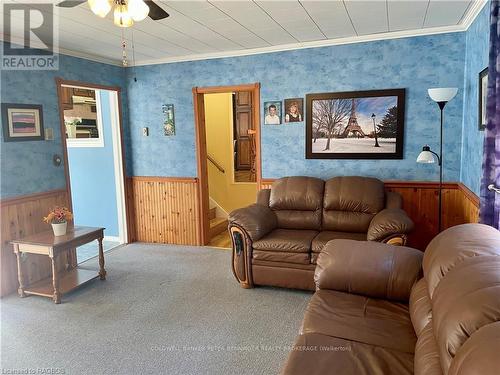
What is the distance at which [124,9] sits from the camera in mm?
2139

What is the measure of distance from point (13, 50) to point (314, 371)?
396 cm

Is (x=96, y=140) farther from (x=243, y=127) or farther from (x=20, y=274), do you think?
(x=243, y=127)

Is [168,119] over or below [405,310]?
over

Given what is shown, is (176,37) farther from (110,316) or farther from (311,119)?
(110,316)

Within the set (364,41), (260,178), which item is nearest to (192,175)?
(260,178)

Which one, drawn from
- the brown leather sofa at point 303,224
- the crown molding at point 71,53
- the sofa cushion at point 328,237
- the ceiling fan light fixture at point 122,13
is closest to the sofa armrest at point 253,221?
the brown leather sofa at point 303,224

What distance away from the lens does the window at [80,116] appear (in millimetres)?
5488

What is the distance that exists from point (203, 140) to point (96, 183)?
1780mm

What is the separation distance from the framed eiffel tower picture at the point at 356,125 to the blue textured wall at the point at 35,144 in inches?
111

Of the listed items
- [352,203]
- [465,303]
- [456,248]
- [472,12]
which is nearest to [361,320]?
[456,248]

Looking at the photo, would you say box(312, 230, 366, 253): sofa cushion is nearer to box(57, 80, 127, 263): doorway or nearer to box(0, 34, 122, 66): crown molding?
box(57, 80, 127, 263): doorway

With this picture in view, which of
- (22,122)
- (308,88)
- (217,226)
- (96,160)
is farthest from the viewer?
(217,226)

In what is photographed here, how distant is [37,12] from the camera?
3004mm

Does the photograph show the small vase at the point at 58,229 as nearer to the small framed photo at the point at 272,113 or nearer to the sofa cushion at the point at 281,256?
the sofa cushion at the point at 281,256
